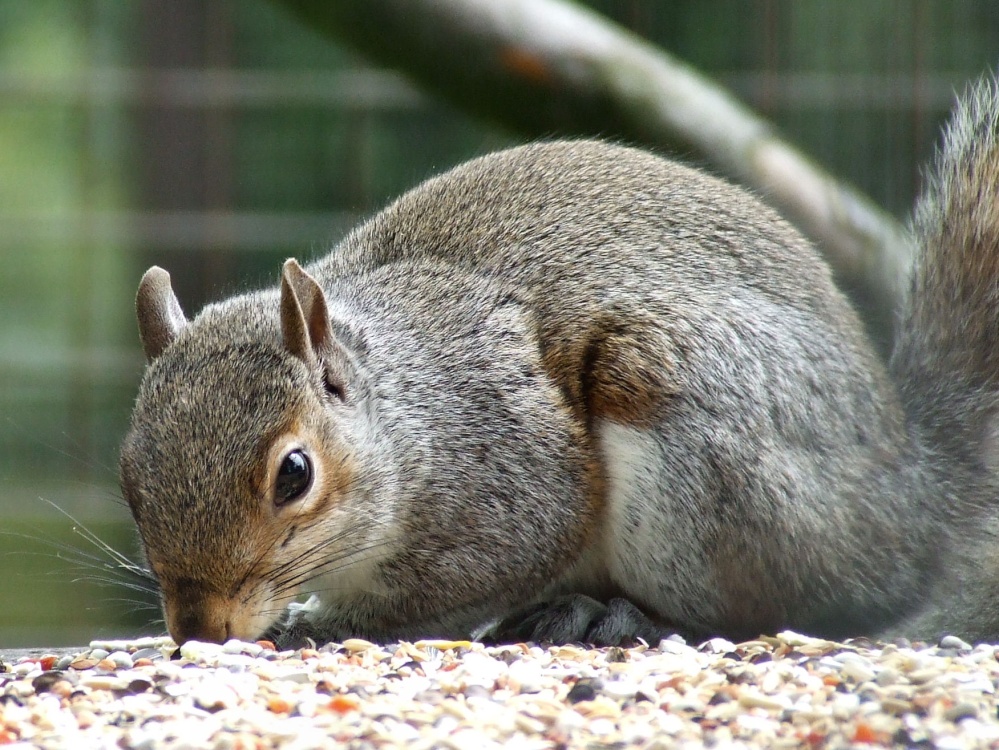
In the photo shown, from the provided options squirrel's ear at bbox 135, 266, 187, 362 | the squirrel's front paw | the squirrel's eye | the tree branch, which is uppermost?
the tree branch

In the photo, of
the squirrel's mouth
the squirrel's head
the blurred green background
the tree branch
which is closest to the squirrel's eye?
the squirrel's head

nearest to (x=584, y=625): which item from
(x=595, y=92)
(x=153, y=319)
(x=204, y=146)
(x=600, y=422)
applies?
(x=600, y=422)

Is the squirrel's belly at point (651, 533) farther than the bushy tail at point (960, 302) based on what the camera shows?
No

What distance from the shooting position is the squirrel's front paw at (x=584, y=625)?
2.07 metres

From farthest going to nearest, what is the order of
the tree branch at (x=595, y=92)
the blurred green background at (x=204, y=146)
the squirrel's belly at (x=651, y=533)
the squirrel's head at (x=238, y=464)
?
the blurred green background at (x=204, y=146) < the tree branch at (x=595, y=92) < the squirrel's belly at (x=651, y=533) < the squirrel's head at (x=238, y=464)

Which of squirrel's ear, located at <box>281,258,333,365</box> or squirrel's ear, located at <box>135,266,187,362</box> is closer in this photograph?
squirrel's ear, located at <box>281,258,333,365</box>

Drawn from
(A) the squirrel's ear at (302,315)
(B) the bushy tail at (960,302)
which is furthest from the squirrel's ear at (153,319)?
(B) the bushy tail at (960,302)

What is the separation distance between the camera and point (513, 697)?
1582mm

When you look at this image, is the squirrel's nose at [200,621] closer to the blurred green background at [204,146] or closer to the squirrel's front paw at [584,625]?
the squirrel's front paw at [584,625]

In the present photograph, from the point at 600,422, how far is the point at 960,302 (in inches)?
24.1

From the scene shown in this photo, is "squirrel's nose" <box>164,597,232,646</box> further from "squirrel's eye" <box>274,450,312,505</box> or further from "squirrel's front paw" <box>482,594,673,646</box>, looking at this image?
"squirrel's front paw" <box>482,594,673,646</box>

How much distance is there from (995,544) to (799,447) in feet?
1.39

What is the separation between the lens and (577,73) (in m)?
2.79

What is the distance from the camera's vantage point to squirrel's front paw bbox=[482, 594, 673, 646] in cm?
207
